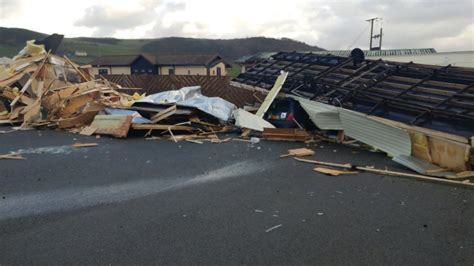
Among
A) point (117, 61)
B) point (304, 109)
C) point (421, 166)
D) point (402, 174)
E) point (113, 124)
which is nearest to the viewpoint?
point (402, 174)

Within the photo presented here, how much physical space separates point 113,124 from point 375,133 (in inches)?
286

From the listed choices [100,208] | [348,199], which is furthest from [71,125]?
[348,199]

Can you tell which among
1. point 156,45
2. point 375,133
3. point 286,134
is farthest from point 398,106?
point 156,45

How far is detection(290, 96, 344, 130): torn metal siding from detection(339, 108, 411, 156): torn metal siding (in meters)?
0.21

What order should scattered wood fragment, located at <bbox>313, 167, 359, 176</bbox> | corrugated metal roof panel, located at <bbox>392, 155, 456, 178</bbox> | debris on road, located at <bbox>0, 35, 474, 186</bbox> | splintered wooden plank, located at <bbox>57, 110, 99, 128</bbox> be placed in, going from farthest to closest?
splintered wooden plank, located at <bbox>57, 110, 99, 128</bbox>
debris on road, located at <bbox>0, 35, 474, 186</bbox>
scattered wood fragment, located at <bbox>313, 167, 359, 176</bbox>
corrugated metal roof panel, located at <bbox>392, 155, 456, 178</bbox>

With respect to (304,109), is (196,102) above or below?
above

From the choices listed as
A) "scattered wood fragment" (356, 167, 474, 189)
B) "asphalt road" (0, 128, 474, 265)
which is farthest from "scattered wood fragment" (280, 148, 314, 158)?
"scattered wood fragment" (356, 167, 474, 189)

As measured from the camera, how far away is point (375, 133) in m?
8.20

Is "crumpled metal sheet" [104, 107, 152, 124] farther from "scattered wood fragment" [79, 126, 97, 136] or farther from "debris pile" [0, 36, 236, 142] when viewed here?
"scattered wood fragment" [79, 126, 97, 136]

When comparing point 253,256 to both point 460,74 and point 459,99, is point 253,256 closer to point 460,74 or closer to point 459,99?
point 459,99

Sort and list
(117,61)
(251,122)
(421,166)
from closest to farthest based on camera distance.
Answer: (421,166), (251,122), (117,61)

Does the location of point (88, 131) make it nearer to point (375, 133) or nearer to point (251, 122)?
point (251, 122)

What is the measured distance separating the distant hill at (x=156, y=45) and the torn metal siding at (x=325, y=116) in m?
75.7

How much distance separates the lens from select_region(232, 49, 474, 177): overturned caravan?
22.7ft
